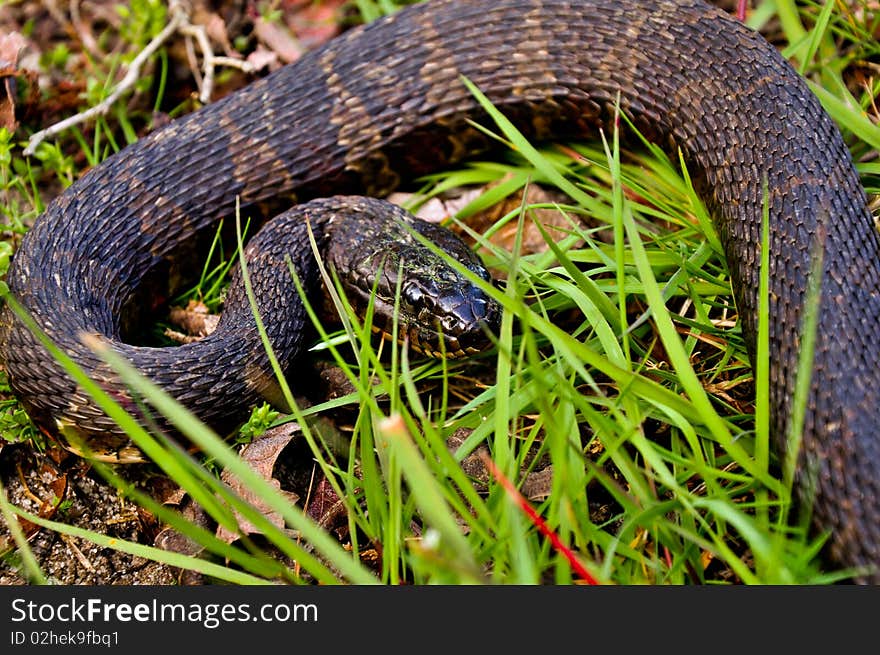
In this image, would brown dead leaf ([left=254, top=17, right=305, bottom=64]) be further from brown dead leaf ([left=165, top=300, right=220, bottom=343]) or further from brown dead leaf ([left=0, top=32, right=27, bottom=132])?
brown dead leaf ([left=165, top=300, right=220, bottom=343])

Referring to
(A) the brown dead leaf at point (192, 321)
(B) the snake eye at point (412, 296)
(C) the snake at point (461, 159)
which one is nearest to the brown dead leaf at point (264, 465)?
(C) the snake at point (461, 159)

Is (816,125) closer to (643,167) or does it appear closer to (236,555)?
(643,167)

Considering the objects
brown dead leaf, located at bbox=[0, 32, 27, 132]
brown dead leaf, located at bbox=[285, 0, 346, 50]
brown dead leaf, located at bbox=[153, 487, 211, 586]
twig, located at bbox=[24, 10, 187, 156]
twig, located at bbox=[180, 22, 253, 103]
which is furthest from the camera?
brown dead leaf, located at bbox=[285, 0, 346, 50]

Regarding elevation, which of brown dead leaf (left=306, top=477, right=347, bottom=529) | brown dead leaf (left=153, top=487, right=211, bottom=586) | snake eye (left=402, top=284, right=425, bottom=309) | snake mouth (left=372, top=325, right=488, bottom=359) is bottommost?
brown dead leaf (left=306, top=477, right=347, bottom=529)

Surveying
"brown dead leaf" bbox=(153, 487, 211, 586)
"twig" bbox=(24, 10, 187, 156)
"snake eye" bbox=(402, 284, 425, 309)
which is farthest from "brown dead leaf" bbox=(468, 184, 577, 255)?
"twig" bbox=(24, 10, 187, 156)

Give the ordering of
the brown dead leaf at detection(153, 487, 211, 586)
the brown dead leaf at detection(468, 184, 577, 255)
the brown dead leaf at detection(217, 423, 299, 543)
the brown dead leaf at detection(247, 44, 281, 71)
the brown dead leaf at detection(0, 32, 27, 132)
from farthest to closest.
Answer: the brown dead leaf at detection(247, 44, 281, 71) < the brown dead leaf at detection(0, 32, 27, 132) < the brown dead leaf at detection(468, 184, 577, 255) < the brown dead leaf at detection(217, 423, 299, 543) < the brown dead leaf at detection(153, 487, 211, 586)

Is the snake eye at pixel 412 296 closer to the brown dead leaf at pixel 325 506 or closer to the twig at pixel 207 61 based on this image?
the brown dead leaf at pixel 325 506
